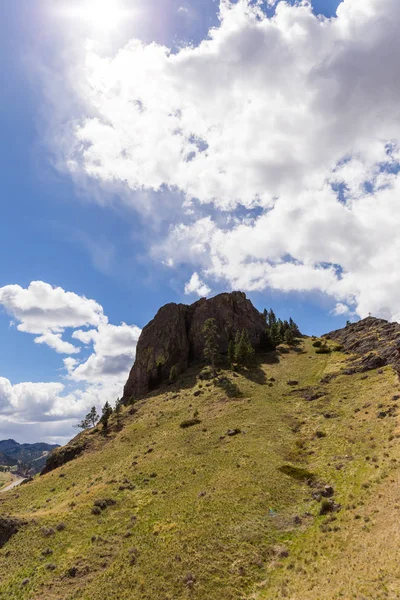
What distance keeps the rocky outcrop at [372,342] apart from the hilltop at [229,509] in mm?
4084

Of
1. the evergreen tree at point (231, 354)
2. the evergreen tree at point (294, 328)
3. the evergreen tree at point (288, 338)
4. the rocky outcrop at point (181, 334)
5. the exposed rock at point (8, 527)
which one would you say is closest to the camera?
the exposed rock at point (8, 527)

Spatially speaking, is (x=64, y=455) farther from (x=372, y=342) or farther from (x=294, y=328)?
(x=294, y=328)

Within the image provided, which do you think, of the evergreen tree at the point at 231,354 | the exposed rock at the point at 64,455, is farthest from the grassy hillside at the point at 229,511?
the evergreen tree at the point at 231,354

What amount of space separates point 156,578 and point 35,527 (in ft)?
73.7

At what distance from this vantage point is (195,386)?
104m

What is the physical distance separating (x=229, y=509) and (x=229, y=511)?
0.41m

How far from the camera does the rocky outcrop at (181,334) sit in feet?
413

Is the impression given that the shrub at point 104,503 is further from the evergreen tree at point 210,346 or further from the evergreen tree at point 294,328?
the evergreen tree at point 294,328

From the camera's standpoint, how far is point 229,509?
38.3 metres

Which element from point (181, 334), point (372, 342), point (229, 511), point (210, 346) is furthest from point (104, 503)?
point (372, 342)

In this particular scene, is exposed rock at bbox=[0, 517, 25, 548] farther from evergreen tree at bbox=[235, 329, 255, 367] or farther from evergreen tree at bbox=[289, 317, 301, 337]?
evergreen tree at bbox=[289, 317, 301, 337]

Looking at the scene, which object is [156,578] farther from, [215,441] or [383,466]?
[215,441]

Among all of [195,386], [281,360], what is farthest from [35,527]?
[281,360]

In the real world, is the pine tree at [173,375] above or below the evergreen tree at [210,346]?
below
